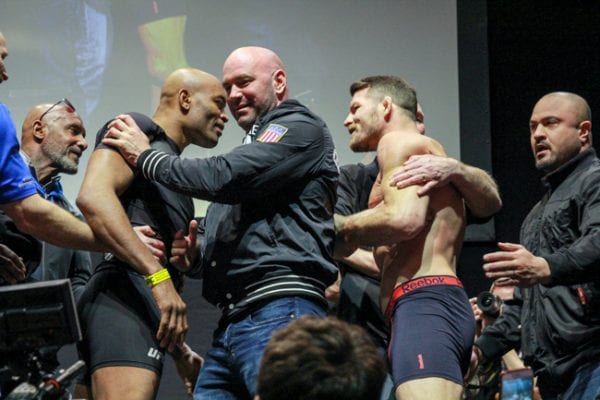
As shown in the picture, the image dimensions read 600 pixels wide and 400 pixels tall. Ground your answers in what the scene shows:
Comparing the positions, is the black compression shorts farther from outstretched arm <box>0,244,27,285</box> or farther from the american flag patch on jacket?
the american flag patch on jacket

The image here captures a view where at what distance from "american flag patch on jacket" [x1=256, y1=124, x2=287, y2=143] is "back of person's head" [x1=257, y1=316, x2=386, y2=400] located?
4.20 ft

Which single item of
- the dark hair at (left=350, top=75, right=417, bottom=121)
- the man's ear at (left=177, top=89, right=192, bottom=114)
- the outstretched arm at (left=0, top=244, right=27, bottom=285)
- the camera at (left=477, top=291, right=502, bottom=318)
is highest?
the man's ear at (left=177, top=89, right=192, bottom=114)

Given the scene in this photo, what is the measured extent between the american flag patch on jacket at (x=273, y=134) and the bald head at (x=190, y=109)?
1.05ft

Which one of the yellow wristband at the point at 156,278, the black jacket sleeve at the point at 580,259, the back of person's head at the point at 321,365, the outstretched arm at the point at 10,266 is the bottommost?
the black jacket sleeve at the point at 580,259

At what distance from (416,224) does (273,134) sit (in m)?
0.51

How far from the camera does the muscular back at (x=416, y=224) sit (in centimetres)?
286

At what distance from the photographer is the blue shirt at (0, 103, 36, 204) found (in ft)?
8.52

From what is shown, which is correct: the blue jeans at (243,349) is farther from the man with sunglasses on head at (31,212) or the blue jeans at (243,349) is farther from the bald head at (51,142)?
the bald head at (51,142)

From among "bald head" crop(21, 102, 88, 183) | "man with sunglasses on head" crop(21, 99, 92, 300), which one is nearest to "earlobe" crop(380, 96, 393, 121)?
"man with sunglasses on head" crop(21, 99, 92, 300)

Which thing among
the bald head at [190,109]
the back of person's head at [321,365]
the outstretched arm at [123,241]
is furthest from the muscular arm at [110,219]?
the back of person's head at [321,365]

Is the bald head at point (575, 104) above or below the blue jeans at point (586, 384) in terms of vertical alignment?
above

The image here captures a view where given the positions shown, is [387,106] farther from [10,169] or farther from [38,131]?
[38,131]

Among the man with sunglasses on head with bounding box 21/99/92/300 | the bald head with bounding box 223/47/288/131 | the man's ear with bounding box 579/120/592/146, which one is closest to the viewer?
the bald head with bounding box 223/47/288/131

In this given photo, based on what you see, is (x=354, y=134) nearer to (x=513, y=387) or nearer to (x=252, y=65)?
(x=252, y=65)
